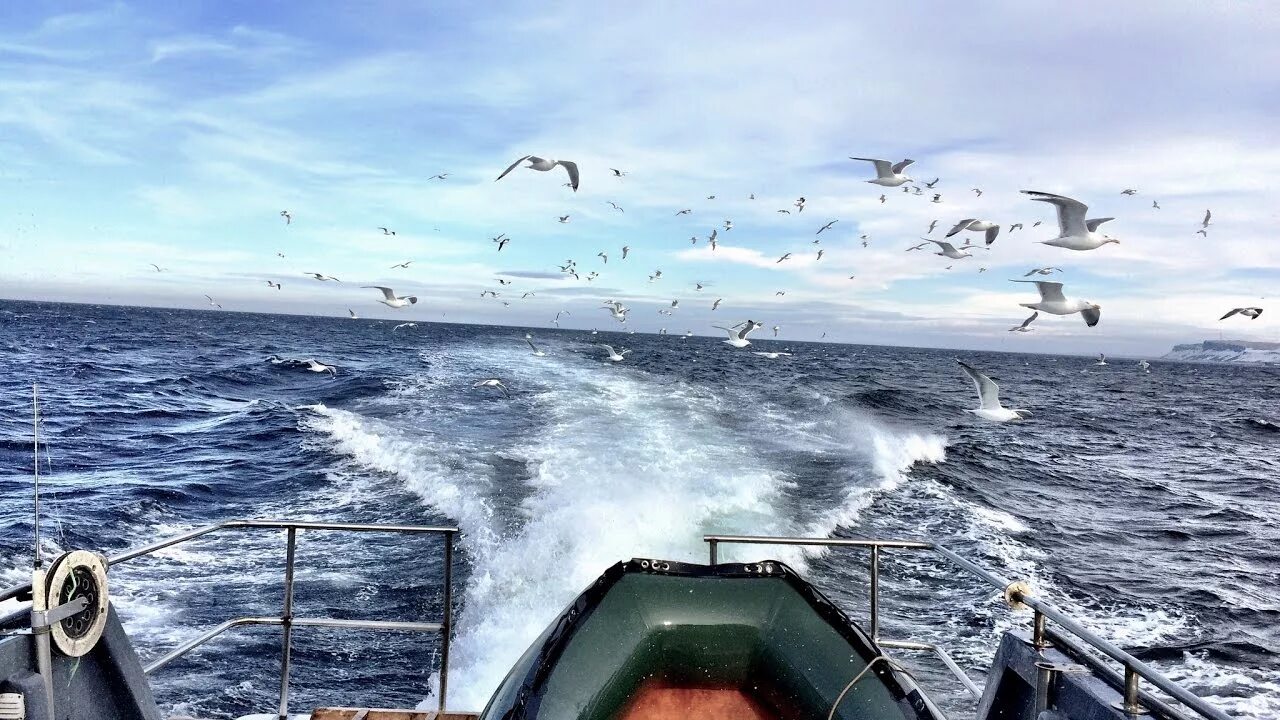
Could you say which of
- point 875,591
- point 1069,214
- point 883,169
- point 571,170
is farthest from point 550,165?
point 875,591

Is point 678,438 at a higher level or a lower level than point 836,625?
lower

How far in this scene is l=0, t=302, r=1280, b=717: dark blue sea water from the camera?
7.55 meters

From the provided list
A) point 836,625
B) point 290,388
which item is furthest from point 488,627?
point 290,388

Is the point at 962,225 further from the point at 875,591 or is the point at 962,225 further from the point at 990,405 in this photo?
the point at 875,591

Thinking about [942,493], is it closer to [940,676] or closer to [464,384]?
[940,676]

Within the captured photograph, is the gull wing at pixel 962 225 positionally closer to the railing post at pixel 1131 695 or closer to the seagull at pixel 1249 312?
the seagull at pixel 1249 312

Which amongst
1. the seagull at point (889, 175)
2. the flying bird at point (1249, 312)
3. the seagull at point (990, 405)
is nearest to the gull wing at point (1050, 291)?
the seagull at point (990, 405)

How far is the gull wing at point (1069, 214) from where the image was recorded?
9.35 metres

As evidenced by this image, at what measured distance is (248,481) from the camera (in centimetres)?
1351

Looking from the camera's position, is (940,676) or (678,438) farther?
(678,438)

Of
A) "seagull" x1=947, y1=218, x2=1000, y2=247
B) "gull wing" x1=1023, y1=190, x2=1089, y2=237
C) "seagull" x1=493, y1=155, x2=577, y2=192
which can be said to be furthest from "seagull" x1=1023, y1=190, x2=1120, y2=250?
"seagull" x1=493, y1=155, x2=577, y2=192

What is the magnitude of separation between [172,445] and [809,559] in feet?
46.9

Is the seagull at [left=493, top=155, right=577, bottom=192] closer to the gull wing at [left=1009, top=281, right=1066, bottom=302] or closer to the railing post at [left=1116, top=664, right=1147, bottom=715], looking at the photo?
the gull wing at [left=1009, top=281, right=1066, bottom=302]

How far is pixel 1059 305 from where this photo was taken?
10484 millimetres
